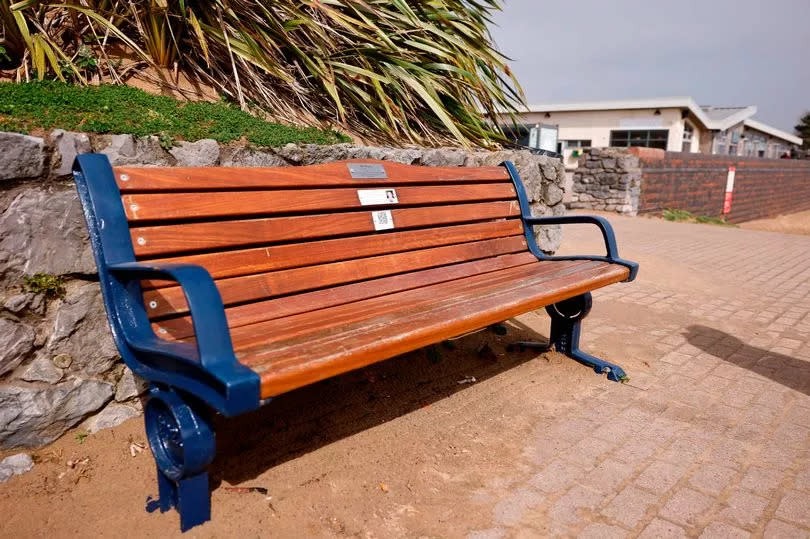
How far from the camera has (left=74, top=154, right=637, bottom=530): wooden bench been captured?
166 centimetres

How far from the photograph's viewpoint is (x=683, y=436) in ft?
8.70

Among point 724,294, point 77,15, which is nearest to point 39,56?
point 77,15

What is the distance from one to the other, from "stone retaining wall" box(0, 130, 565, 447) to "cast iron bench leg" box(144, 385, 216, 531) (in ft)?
1.95

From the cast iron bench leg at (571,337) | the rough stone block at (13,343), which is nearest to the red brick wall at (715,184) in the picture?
the cast iron bench leg at (571,337)

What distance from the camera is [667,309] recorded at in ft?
16.1

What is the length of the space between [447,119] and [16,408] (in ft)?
10.1

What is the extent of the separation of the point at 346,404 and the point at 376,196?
101 centimetres

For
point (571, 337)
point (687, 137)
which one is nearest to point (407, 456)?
point (571, 337)

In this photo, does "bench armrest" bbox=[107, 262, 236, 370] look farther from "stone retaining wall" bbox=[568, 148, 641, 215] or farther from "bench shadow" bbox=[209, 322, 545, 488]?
"stone retaining wall" bbox=[568, 148, 641, 215]

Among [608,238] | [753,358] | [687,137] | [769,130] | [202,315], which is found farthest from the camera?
[769,130]

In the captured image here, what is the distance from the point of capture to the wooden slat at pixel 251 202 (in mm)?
1990

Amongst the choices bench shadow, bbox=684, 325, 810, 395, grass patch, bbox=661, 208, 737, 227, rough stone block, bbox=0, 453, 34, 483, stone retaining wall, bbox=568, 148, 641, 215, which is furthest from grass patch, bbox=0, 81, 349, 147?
grass patch, bbox=661, 208, 737, 227

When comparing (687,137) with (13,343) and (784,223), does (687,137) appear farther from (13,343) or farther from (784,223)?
(13,343)

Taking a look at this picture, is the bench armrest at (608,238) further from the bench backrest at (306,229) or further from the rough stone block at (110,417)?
the rough stone block at (110,417)
